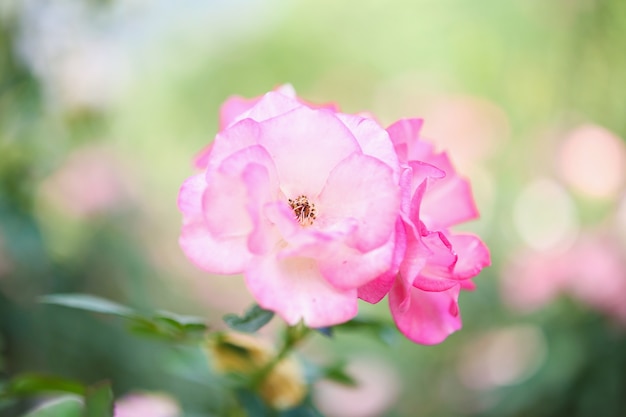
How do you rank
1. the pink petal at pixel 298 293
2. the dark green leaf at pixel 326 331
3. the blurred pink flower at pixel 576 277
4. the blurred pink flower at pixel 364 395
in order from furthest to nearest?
the blurred pink flower at pixel 364 395, the blurred pink flower at pixel 576 277, the dark green leaf at pixel 326 331, the pink petal at pixel 298 293

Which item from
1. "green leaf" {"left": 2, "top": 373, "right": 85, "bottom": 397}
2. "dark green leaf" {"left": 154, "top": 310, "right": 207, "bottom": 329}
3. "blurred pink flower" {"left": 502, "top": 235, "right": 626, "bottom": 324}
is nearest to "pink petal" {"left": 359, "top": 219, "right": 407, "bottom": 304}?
"dark green leaf" {"left": 154, "top": 310, "right": 207, "bottom": 329}

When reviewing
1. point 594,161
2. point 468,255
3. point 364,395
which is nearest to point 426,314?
point 468,255

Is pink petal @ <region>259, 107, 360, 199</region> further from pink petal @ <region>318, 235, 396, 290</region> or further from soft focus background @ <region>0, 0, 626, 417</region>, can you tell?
soft focus background @ <region>0, 0, 626, 417</region>

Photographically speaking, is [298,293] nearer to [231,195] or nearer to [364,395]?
[231,195]

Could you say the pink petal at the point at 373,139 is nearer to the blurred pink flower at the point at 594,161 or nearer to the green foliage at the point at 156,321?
the green foliage at the point at 156,321

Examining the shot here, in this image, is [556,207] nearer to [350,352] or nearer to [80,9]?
[350,352]

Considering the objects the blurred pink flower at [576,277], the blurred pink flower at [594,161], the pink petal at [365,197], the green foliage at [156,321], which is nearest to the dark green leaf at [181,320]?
the green foliage at [156,321]

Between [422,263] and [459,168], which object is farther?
[459,168]
